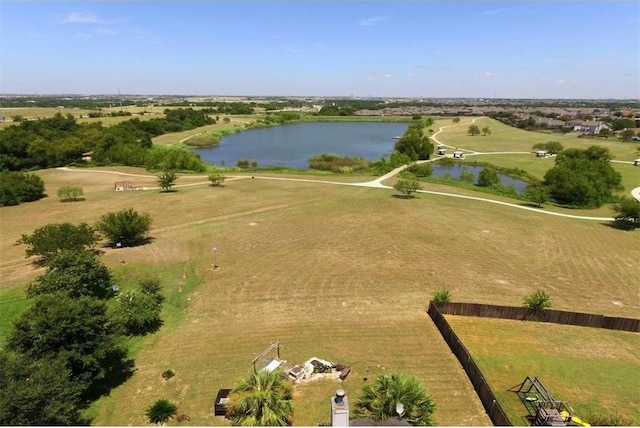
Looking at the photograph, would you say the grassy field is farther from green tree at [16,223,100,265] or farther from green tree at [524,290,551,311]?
green tree at [16,223,100,265]

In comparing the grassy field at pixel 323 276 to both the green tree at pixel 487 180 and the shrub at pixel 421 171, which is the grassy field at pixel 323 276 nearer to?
the green tree at pixel 487 180

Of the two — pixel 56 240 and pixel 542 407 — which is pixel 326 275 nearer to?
pixel 542 407

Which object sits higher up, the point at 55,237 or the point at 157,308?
the point at 55,237

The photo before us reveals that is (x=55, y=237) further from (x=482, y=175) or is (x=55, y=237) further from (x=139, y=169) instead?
(x=482, y=175)

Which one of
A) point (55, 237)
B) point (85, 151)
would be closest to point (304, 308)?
point (55, 237)

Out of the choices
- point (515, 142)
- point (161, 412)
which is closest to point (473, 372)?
point (161, 412)

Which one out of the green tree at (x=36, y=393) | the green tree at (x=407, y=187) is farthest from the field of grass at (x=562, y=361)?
the green tree at (x=407, y=187)

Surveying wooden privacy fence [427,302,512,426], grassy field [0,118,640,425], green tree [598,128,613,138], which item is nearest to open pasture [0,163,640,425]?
grassy field [0,118,640,425]
